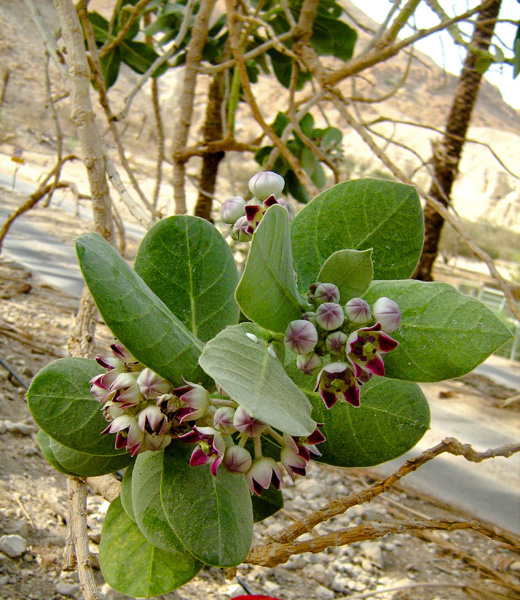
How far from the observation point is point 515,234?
17.7 m

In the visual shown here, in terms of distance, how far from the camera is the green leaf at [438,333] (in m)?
0.36

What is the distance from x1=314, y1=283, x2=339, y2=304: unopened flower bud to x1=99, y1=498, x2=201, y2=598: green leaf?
9.4 inches

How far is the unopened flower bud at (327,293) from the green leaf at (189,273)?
11 cm

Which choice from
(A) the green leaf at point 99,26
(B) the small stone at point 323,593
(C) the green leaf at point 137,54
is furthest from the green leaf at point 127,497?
(A) the green leaf at point 99,26

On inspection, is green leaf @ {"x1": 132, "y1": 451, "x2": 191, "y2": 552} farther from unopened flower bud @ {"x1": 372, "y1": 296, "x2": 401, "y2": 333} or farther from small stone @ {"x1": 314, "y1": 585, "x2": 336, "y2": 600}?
small stone @ {"x1": 314, "y1": 585, "x2": 336, "y2": 600}

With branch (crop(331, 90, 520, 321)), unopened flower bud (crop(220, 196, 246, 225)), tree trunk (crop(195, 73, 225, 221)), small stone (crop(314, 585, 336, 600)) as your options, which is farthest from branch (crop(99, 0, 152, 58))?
small stone (crop(314, 585, 336, 600))

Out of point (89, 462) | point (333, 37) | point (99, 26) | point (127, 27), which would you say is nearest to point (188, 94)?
point (127, 27)

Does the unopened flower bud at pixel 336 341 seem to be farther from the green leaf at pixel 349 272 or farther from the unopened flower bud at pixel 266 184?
the unopened flower bud at pixel 266 184

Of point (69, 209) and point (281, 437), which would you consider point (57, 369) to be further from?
point (69, 209)

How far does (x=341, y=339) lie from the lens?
1.23 feet

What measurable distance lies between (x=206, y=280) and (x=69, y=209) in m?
6.75

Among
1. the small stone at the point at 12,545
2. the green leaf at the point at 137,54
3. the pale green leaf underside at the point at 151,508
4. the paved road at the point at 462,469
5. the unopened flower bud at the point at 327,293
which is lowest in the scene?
the paved road at the point at 462,469

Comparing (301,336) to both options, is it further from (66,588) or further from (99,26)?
(99,26)

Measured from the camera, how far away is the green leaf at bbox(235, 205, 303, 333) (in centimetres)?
31
